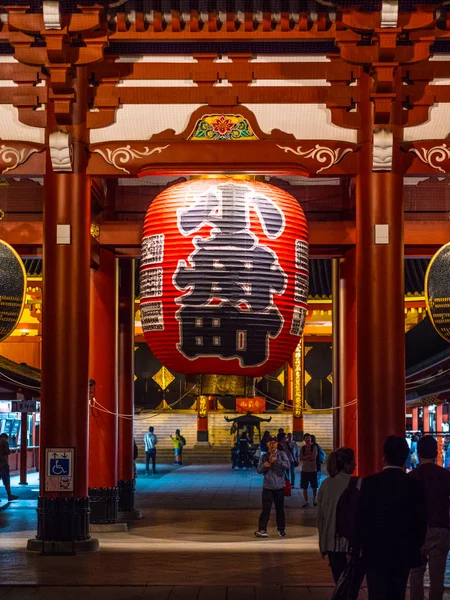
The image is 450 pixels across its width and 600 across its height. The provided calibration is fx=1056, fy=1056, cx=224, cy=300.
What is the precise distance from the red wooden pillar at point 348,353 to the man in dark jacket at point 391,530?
1024 centimetres

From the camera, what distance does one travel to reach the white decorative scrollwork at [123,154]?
1360 centimetres

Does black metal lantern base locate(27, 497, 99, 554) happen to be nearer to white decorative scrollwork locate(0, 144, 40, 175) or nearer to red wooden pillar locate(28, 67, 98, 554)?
red wooden pillar locate(28, 67, 98, 554)

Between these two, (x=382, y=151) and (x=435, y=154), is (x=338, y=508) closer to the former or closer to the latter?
(x=382, y=151)

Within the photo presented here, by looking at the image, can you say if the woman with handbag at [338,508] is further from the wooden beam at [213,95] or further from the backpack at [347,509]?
the wooden beam at [213,95]

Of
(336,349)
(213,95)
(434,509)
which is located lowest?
(434,509)

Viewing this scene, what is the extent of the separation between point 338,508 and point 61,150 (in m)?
6.46

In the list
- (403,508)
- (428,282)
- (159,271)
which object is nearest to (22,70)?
(159,271)

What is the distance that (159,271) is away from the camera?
1208 cm

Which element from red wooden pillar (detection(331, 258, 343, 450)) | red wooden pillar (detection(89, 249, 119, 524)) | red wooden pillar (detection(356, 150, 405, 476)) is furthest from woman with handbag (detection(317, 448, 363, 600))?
red wooden pillar (detection(331, 258, 343, 450))

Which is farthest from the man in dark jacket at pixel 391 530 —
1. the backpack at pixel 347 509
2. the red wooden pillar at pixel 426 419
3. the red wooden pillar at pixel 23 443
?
the red wooden pillar at pixel 426 419

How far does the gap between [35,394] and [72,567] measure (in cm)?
1300

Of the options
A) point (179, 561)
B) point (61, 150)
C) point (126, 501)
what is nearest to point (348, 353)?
point (126, 501)

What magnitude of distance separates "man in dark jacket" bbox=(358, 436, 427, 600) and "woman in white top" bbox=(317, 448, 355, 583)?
177 cm

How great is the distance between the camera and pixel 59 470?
13.2 meters
